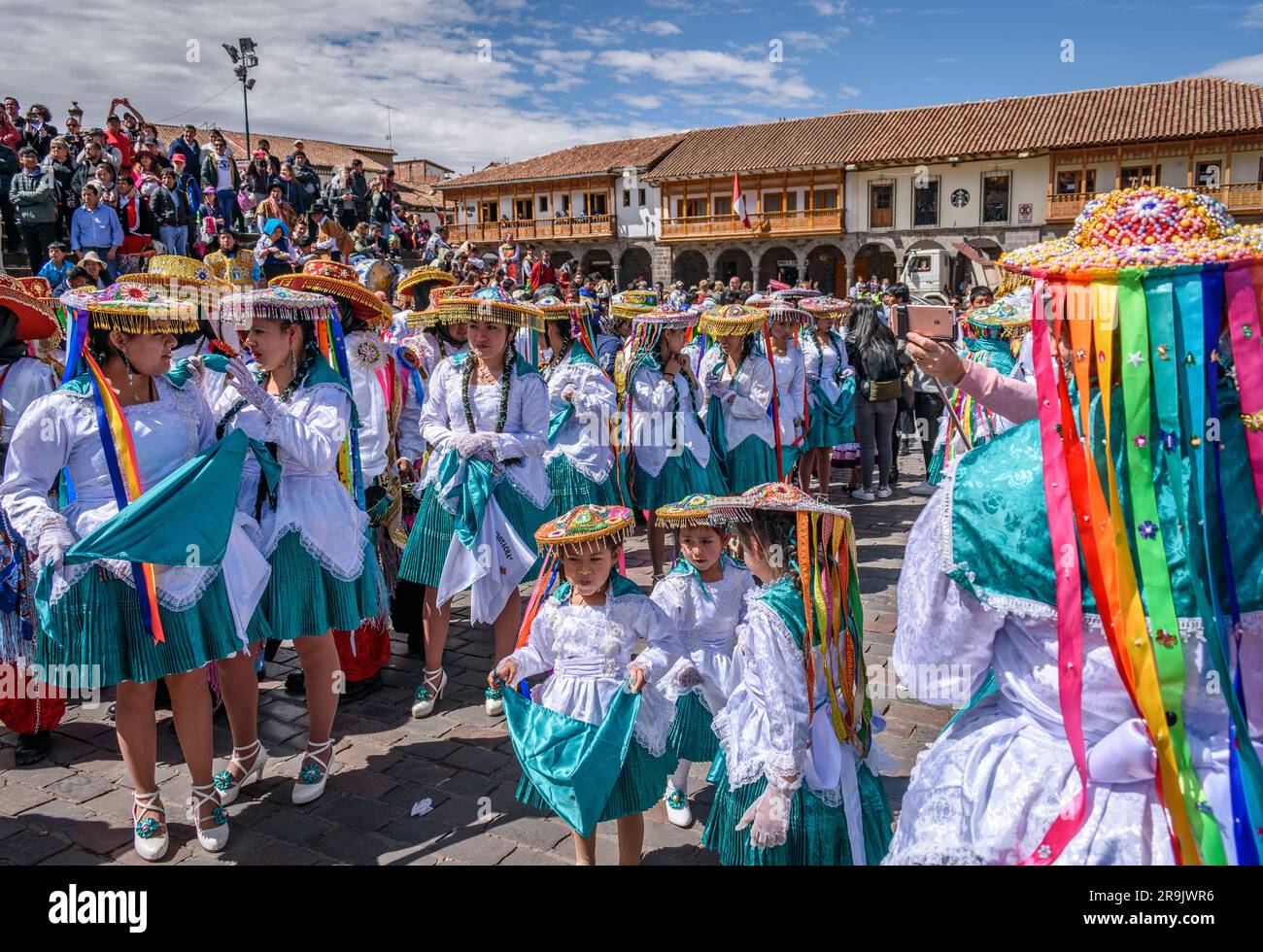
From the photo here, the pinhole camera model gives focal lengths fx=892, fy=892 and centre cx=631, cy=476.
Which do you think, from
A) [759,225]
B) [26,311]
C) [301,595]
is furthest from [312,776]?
[759,225]

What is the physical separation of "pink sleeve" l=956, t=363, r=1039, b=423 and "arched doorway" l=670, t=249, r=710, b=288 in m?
43.9

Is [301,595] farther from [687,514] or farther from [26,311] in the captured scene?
[26,311]

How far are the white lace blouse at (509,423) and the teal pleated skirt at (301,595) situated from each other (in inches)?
44.3

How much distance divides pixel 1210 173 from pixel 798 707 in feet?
123

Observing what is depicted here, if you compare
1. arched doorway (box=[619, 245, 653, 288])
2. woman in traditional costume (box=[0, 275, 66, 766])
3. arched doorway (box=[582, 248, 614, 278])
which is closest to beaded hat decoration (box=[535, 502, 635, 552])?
woman in traditional costume (box=[0, 275, 66, 766])

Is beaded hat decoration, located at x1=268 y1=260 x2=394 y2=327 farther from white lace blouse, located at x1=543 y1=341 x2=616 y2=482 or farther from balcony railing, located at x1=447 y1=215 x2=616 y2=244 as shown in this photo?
balcony railing, located at x1=447 y1=215 x2=616 y2=244

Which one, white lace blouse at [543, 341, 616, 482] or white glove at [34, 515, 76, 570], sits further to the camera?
white lace blouse at [543, 341, 616, 482]

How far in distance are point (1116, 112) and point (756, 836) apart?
131 feet

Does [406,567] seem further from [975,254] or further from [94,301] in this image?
[975,254]

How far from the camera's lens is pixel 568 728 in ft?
9.75

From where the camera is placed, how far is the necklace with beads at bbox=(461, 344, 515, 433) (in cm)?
479

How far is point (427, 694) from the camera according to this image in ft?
15.6

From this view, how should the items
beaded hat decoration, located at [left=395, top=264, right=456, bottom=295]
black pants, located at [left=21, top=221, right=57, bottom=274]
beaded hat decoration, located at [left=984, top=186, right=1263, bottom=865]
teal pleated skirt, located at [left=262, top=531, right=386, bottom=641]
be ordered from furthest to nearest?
black pants, located at [left=21, top=221, right=57, bottom=274], beaded hat decoration, located at [left=395, top=264, right=456, bottom=295], teal pleated skirt, located at [left=262, top=531, right=386, bottom=641], beaded hat decoration, located at [left=984, top=186, right=1263, bottom=865]

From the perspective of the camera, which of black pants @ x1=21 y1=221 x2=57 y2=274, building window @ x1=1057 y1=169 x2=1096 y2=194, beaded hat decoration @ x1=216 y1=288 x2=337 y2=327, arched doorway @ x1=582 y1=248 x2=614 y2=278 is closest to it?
beaded hat decoration @ x1=216 y1=288 x2=337 y2=327
